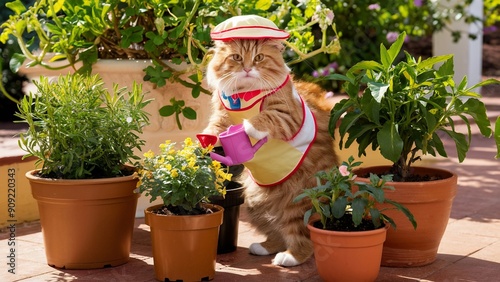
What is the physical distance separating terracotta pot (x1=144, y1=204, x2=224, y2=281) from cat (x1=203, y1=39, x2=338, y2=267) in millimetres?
399

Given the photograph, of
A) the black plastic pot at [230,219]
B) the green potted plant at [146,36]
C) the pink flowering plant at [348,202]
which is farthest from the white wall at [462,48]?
the pink flowering plant at [348,202]

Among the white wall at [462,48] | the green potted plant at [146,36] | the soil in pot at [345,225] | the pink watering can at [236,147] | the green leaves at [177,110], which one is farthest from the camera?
the white wall at [462,48]

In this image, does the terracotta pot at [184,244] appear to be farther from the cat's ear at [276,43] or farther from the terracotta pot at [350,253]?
the cat's ear at [276,43]

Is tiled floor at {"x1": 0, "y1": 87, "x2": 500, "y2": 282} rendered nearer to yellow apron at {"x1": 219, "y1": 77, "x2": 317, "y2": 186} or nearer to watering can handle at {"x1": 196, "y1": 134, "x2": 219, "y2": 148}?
yellow apron at {"x1": 219, "y1": 77, "x2": 317, "y2": 186}

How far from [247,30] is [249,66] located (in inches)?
6.0

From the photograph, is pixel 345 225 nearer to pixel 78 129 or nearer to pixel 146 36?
pixel 78 129

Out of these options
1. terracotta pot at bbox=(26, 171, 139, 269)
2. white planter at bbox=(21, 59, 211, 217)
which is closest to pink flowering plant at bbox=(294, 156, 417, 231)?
terracotta pot at bbox=(26, 171, 139, 269)

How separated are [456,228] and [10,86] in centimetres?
562

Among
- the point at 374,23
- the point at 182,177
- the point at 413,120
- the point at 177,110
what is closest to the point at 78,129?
the point at 182,177

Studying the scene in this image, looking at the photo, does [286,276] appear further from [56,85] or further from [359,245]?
[56,85]

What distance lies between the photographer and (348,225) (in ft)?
10.8

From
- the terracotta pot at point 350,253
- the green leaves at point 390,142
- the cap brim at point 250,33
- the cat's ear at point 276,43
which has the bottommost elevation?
the terracotta pot at point 350,253

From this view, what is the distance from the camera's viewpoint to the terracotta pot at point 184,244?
3.20 m

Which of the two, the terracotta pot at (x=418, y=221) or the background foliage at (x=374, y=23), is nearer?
the terracotta pot at (x=418, y=221)
